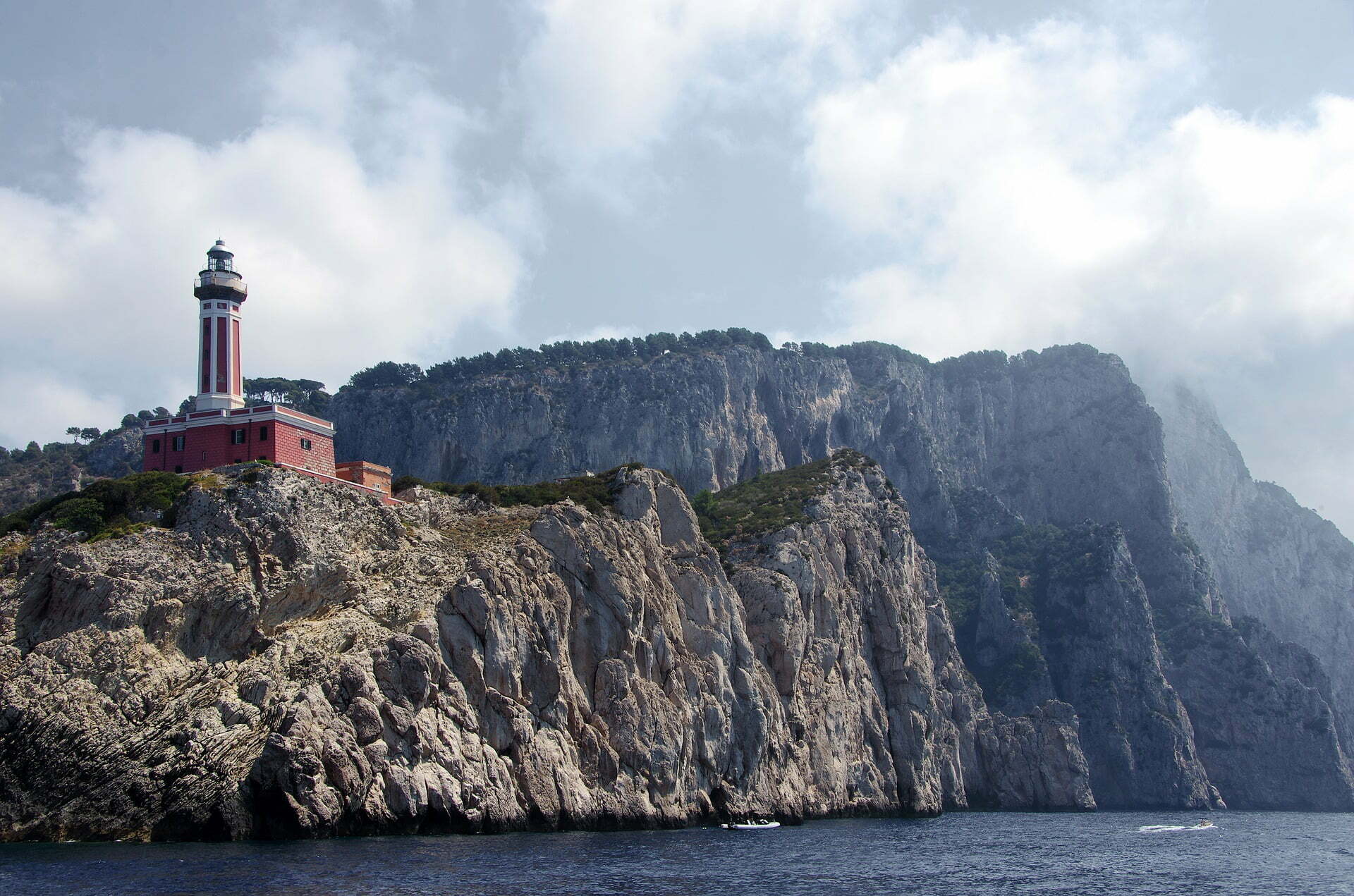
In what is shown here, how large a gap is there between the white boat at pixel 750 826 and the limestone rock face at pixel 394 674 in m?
1.51

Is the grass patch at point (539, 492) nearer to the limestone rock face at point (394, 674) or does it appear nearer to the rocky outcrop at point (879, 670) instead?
the limestone rock face at point (394, 674)

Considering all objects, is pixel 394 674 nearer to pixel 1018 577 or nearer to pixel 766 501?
pixel 766 501

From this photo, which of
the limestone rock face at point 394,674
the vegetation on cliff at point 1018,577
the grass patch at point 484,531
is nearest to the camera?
the limestone rock face at point 394,674

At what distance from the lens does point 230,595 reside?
6594cm

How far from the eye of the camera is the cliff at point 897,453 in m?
151

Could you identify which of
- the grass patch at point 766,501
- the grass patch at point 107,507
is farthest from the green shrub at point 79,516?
the grass patch at point 766,501

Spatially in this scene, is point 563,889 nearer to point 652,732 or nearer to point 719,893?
point 719,893

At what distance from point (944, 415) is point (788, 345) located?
28.6 metres

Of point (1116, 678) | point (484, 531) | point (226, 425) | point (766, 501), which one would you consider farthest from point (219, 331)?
point (1116, 678)

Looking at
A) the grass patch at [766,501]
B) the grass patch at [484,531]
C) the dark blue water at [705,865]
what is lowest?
the dark blue water at [705,865]

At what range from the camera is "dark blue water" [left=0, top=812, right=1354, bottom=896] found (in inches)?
1900

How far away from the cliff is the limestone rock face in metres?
56.2

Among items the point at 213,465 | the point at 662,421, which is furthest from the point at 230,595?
the point at 662,421

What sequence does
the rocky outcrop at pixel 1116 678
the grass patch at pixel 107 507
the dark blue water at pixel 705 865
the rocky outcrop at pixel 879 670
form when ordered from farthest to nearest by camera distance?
the rocky outcrop at pixel 1116 678 < the rocky outcrop at pixel 879 670 < the grass patch at pixel 107 507 < the dark blue water at pixel 705 865
